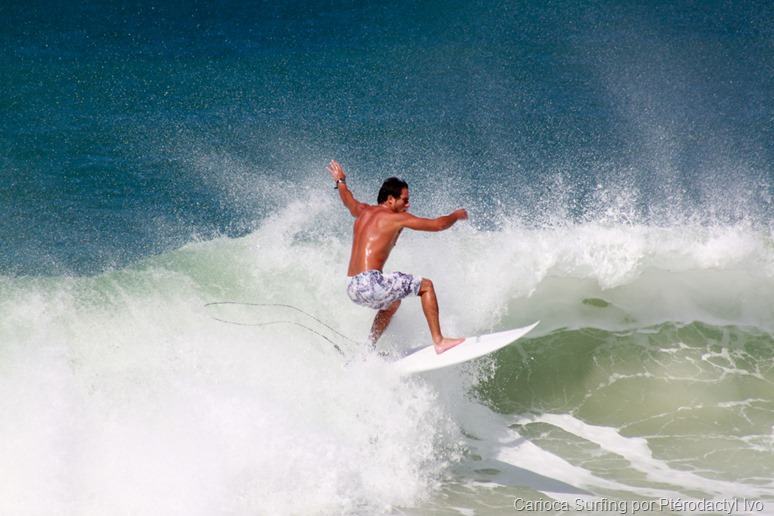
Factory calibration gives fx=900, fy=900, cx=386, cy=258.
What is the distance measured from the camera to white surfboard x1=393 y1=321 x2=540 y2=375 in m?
7.02

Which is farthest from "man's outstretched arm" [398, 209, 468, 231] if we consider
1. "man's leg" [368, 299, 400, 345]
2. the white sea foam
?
the white sea foam

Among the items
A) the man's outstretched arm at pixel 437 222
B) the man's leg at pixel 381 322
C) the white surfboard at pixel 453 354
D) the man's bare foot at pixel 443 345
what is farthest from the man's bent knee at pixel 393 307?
the man's outstretched arm at pixel 437 222

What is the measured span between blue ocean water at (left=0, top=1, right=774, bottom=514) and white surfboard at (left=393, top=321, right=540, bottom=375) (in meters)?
0.19

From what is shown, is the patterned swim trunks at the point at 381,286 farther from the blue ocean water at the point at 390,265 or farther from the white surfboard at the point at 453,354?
the blue ocean water at the point at 390,265

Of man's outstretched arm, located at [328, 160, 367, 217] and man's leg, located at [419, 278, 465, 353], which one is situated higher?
man's outstretched arm, located at [328, 160, 367, 217]

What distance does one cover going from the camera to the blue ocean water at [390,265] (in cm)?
681

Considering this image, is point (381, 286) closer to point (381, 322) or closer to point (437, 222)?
point (381, 322)

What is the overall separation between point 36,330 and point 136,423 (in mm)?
2422

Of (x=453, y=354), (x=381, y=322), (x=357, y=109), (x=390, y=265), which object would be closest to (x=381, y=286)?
(x=381, y=322)

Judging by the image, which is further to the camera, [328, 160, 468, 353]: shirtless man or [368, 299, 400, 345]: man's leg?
[368, 299, 400, 345]: man's leg

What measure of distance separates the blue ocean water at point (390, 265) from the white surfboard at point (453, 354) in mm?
187

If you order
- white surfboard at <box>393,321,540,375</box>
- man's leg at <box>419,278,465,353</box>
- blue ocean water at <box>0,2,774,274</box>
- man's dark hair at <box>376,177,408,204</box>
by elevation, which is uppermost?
blue ocean water at <box>0,2,774,274</box>

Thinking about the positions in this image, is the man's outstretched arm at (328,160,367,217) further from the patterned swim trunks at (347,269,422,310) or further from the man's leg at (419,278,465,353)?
the man's leg at (419,278,465,353)

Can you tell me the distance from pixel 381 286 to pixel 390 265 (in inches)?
111
